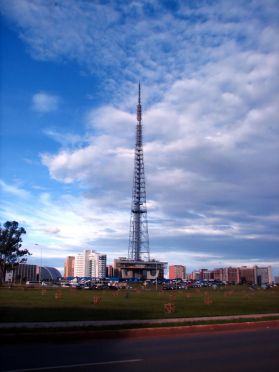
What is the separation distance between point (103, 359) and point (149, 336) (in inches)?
209

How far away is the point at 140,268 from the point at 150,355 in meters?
155

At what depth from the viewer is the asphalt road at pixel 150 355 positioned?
32.2 feet

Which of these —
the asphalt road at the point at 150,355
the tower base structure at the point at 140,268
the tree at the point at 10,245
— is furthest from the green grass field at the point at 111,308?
the tower base structure at the point at 140,268

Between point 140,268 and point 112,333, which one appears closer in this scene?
point 112,333

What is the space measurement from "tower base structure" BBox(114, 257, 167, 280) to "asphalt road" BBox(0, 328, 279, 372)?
14683 centimetres

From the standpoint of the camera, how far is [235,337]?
15.7 metres

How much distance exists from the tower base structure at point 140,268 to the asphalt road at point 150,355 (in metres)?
147

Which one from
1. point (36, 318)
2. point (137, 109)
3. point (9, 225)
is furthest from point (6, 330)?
point (137, 109)

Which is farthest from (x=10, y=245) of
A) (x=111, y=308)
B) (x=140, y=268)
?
(x=140, y=268)

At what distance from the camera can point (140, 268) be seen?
537 feet

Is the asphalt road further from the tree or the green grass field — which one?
the tree

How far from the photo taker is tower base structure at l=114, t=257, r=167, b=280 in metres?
161

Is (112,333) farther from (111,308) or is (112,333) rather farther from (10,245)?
(10,245)

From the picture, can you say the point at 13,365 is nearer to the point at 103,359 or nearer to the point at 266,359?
the point at 103,359
